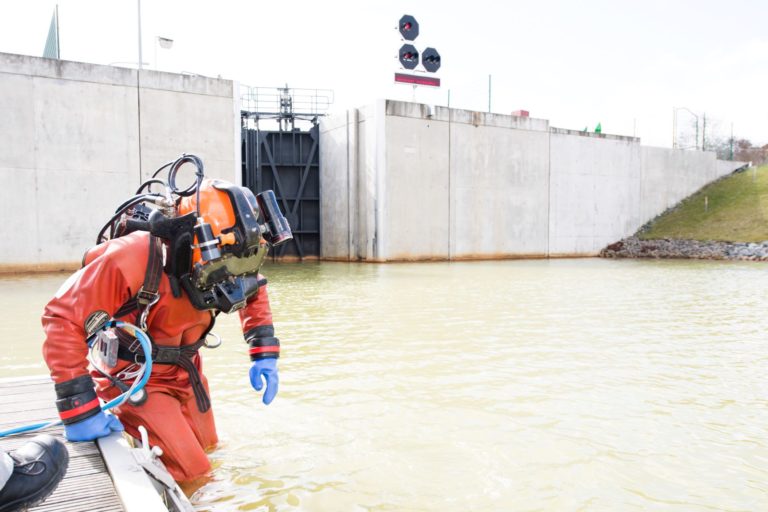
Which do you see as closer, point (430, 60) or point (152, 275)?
point (152, 275)

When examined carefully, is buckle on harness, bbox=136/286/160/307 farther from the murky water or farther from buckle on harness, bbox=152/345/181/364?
the murky water

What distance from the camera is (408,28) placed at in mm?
20906

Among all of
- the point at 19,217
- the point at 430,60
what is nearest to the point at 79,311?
the point at 19,217

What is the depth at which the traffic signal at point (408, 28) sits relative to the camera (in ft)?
68.4

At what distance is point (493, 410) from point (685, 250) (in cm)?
2331

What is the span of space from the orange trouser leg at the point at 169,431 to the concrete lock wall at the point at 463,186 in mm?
16450

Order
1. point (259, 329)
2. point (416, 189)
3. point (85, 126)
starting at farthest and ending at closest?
point (416, 189) < point (85, 126) < point (259, 329)

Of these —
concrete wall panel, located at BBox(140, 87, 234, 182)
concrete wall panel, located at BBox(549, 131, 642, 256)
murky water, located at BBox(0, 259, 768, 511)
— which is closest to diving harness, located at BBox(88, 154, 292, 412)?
murky water, located at BBox(0, 259, 768, 511)

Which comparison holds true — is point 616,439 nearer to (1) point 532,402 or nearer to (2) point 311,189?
(1) point 532,402

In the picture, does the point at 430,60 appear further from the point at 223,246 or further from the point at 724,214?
the point at 223,246

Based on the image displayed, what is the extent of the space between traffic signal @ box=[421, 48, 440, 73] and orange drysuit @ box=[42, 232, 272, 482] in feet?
62.6

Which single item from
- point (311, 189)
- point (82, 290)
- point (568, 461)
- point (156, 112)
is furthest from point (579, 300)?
point (311, 189)

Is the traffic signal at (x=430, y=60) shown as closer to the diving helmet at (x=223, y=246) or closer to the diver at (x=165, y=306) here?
the diver at (x=165, y=306)

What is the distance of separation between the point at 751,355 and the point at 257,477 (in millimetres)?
4957
